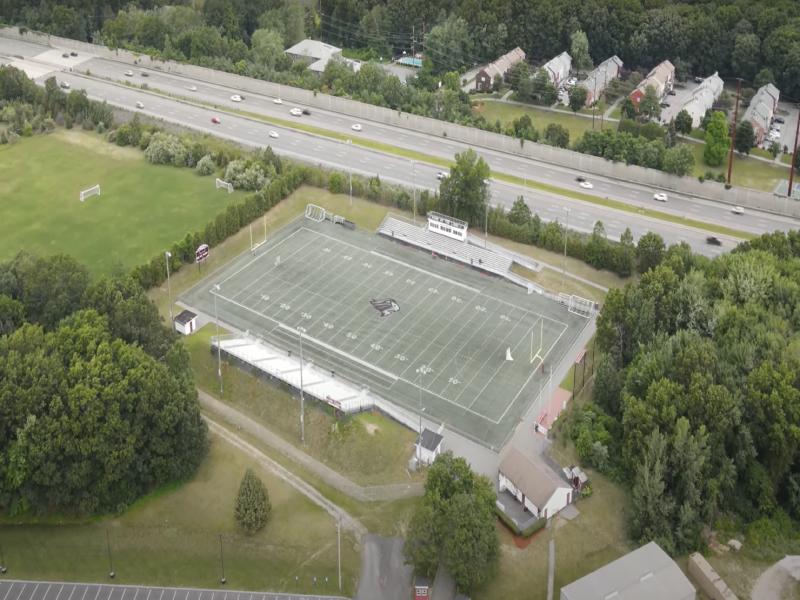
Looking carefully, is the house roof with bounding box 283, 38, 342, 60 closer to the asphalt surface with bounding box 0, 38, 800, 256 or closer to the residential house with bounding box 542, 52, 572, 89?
the asphalt surface with bounding box 0, 38, 800, 256

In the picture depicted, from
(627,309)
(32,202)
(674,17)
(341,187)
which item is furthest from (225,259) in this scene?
(674,17)

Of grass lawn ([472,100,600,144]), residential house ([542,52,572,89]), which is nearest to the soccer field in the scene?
grass lawn ([472,100,600,144])

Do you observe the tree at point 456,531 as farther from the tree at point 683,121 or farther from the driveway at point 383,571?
the tree at point 683,121

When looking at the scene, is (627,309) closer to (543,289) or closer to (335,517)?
(543,289)

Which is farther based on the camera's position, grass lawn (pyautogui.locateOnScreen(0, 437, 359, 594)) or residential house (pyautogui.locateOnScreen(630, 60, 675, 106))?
residential house (pyautogui.locateOnScreen(630, 60, 675, 106))

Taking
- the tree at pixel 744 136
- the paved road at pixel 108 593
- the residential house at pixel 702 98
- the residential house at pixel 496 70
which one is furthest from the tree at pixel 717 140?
the paved road at pixel 108 593
